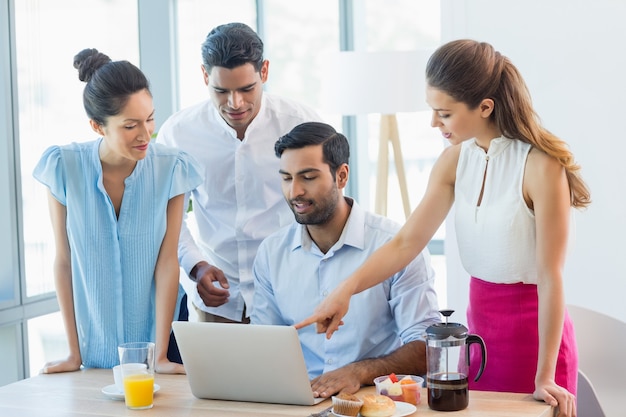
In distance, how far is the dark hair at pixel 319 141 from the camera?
8.72 ft

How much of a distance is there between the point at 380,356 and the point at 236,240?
2.73ft

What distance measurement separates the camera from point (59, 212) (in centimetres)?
250

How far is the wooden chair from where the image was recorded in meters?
2.78

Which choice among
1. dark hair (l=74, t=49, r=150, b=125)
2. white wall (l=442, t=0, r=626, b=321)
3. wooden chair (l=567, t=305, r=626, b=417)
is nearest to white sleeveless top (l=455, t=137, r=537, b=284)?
wooden chair (l=567, t=305, r=626, b=417)

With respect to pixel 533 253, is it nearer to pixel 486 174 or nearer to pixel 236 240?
pixel 486 174

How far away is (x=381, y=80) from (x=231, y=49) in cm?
196

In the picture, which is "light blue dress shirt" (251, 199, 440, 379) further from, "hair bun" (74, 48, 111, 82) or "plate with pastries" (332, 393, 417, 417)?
"hair bun" (74, 48, 111, 82)

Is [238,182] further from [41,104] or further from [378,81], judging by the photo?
[378,81]

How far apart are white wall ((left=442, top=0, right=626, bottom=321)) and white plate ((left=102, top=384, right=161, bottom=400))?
221 cm

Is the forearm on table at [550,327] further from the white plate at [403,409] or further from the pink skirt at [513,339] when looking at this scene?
the white plate at [403,409]

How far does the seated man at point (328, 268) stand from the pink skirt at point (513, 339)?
0.24 metres

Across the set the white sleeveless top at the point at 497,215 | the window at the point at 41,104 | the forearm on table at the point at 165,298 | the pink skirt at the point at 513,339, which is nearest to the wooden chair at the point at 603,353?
the pink skirt at the point at 513,339

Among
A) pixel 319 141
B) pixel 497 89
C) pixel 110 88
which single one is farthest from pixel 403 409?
pixel 110 88

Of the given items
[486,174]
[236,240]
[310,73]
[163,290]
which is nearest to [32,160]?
[236,240]
